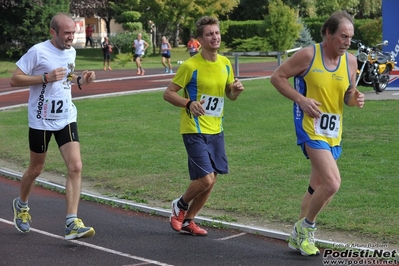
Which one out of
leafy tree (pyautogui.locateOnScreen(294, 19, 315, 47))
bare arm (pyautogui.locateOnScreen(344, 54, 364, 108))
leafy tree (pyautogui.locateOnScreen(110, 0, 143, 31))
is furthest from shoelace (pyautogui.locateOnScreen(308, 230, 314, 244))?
leafy tree (pyautogui.locateOnScreen(294, 19, 315, 47))

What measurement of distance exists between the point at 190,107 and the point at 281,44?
133 ft

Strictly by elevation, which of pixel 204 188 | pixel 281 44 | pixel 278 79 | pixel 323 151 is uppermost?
pixel 278 79

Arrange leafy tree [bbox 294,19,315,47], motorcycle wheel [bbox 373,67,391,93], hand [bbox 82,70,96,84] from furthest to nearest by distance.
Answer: leafy tree [bbox 294,19,315,47] → motorcycle wheel [bbox 373,67,391,93] → hand [bbox 82,70,96,84]

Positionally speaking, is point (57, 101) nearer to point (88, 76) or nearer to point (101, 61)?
point (88, 76)

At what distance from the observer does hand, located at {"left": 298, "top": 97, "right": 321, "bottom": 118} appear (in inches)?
263

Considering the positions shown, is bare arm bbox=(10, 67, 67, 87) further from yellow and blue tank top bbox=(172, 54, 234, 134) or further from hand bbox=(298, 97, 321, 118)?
hand bbox=(298, 97, 321, 118)

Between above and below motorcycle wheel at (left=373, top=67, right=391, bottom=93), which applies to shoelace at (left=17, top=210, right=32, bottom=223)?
above

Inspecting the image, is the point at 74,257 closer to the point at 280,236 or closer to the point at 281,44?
the point at 280,236

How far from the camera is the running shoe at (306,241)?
22.5 ft

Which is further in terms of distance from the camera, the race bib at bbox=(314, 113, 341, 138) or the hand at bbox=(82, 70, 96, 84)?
the hand at bbox=(82, 70, 96, 84)

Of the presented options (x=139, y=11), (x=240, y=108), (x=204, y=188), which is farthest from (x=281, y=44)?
(x=204, y=188)

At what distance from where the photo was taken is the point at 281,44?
4747 cm

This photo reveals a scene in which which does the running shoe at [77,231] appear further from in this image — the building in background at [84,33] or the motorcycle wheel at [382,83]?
the building in background at [84,33]

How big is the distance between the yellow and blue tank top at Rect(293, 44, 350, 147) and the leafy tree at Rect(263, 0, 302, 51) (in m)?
40.7
